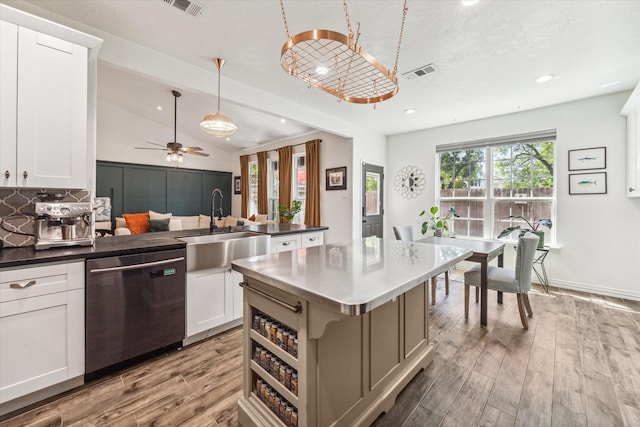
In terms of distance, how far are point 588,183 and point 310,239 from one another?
3.91m

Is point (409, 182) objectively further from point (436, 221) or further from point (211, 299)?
point (211, 299)

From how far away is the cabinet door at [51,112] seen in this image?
1.79 m

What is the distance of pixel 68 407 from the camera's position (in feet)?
5.52

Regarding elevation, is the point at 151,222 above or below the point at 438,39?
below

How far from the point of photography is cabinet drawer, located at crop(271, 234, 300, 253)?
3104 millimetres

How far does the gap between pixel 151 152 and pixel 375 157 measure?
5.51 m

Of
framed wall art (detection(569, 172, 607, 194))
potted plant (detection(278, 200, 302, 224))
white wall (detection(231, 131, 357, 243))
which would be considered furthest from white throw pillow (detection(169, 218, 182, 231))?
framed wall art (detection(569, 172, 607, 194))

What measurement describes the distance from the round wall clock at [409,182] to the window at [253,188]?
3831 millimetres

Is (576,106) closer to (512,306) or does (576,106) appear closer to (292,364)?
(512,306)

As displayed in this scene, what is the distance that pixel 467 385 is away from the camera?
1.87m

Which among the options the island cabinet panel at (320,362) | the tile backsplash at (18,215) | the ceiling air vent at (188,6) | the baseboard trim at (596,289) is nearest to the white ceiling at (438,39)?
the ceiling air vent at (188,6)

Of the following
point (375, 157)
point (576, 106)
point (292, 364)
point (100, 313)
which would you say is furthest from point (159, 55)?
point (576, 106)

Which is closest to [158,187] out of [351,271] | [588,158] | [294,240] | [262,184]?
[262,184]

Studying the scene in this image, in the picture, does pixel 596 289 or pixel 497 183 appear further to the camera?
pixel 497 183
